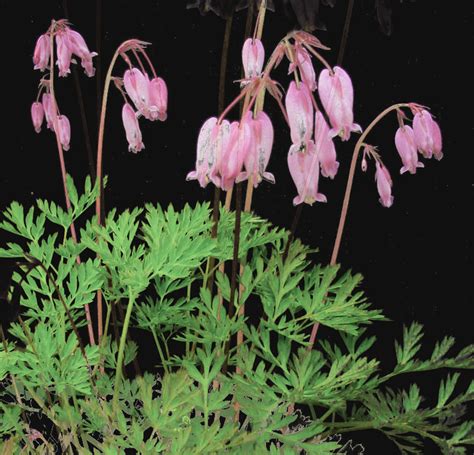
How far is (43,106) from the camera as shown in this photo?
2373 mm

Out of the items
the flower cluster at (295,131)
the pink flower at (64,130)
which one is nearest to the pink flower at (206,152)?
the flower cluster at (295,131)

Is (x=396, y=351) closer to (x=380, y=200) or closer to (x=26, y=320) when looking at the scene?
(x=380, y=200)

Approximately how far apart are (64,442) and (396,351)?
767 millimetres

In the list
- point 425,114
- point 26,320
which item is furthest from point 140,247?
point 425,114

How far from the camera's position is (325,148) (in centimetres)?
176

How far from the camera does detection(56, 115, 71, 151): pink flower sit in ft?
7.72

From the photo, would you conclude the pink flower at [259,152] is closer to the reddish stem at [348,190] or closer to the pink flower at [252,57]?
the pink flower at [252,57]

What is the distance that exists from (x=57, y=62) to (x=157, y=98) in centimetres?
27

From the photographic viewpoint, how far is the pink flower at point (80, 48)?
7.36 feet

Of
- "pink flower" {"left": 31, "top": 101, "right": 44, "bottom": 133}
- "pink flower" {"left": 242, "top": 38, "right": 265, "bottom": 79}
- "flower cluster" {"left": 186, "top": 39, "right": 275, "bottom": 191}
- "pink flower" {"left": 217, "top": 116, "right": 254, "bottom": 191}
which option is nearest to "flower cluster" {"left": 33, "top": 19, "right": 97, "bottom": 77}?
"pink flower" {"left": 31, "top": 101, "right": 44, "bottom": 133}

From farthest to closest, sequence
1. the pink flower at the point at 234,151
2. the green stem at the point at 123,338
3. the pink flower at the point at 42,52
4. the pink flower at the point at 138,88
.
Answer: the pink flower at the point at 42,52, the pink flower at the point at 138,88, the green stem at the point at 123,338, the pink flower at the point at 234,151

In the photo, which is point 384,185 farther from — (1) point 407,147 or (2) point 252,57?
(2) point 252,57

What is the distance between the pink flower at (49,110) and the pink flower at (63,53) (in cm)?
13

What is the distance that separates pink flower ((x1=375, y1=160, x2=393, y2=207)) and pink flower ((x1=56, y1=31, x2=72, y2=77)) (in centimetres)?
76
